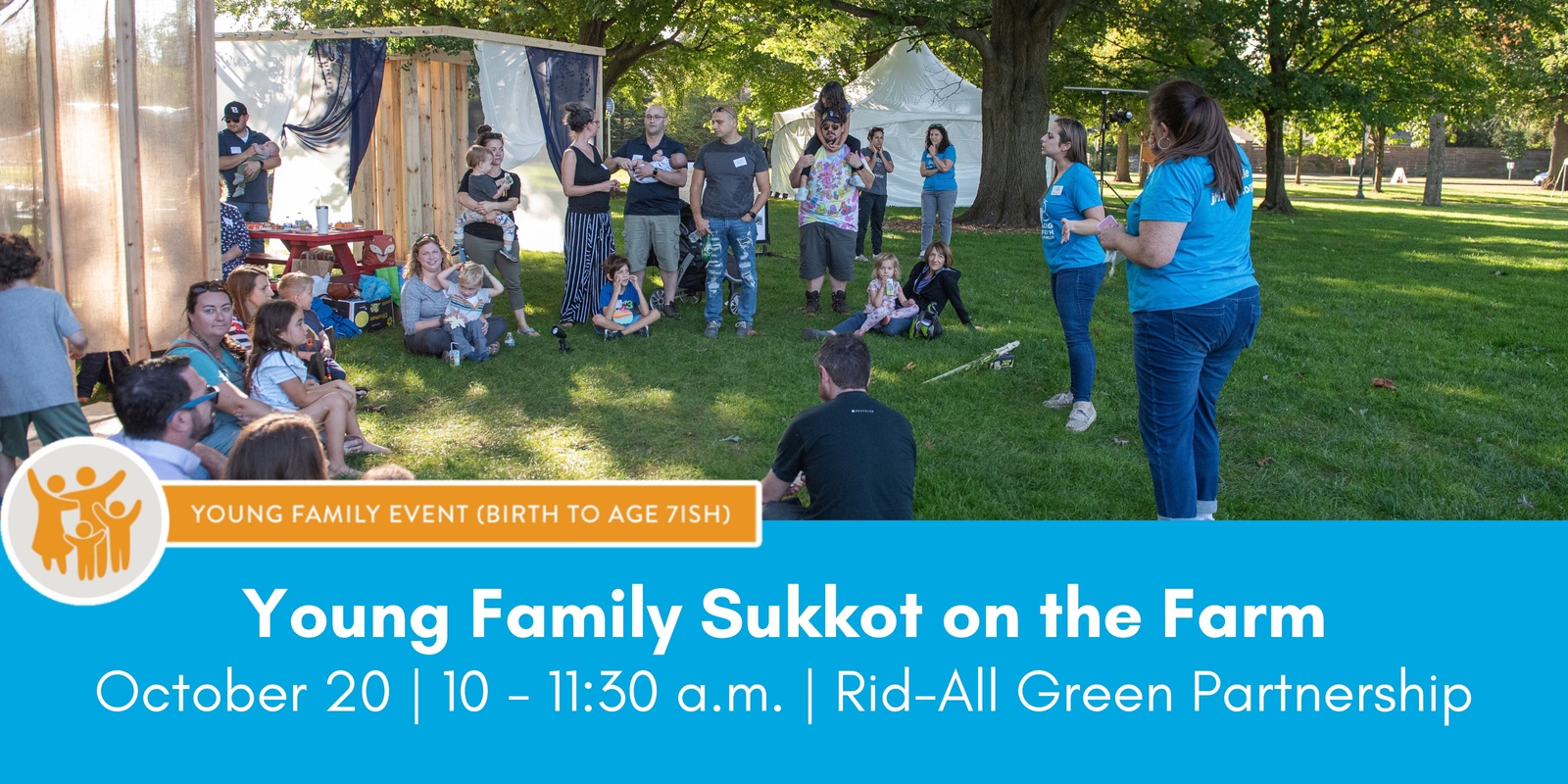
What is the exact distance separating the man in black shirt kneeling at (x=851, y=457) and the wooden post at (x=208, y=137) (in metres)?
4.20

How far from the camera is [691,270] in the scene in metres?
10.3

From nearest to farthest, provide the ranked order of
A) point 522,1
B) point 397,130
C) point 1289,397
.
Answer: point 1289,397, point 397,130, point 522,1

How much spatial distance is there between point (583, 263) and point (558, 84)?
179 inches

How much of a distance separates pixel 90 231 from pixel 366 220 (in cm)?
760

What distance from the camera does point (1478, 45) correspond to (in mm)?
29781

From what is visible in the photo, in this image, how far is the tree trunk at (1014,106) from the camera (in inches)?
760

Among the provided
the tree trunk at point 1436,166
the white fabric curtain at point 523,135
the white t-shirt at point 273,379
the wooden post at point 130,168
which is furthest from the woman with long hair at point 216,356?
the tree trunk at point 1436,166

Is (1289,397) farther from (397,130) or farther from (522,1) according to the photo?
(522,1)

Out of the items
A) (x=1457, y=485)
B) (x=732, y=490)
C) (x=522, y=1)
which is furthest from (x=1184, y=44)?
(x=732, y=490)

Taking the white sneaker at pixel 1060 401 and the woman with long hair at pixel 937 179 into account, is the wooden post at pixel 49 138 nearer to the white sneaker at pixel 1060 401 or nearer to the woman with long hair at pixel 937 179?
the white sneaker at pixel 1060 401

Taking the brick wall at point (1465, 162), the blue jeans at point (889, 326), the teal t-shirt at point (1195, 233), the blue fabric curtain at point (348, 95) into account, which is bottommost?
the blue jeans at point (889, 326)

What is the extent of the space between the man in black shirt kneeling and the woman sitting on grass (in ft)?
8.40

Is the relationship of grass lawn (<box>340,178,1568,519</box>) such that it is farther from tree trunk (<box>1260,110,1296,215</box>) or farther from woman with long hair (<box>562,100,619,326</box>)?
tree trunk (<box>1260,110,1296,215</box>)

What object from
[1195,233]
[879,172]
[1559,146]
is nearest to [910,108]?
[879,172]
